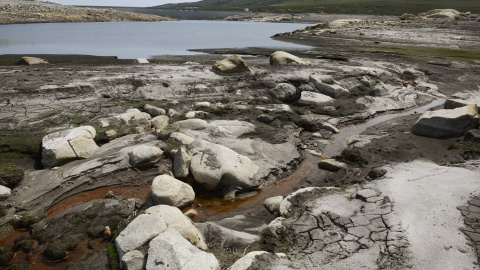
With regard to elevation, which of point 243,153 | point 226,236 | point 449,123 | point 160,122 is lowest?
point 226,236

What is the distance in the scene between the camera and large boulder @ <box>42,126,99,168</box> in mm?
7836

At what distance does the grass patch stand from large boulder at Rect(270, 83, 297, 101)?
13648mm

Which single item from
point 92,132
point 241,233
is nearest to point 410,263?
point 241,233

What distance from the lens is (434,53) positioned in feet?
80.1

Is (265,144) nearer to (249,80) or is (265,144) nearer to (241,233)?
(241,233)

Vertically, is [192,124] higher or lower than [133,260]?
higher

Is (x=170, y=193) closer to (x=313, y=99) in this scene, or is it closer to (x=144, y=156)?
(x=144, y=156)

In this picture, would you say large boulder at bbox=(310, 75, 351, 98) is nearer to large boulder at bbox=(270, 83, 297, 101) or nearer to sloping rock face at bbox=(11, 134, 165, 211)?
large boulder at bbox=(270, 83, 297, 101)

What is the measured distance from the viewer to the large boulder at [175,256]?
4.52 metres

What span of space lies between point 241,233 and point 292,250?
3.67ft

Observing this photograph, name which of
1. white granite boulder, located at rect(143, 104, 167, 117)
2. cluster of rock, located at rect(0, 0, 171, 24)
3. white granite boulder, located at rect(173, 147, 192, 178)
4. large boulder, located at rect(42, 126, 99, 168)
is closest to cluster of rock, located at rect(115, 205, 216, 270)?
white granite boulder, located at rect(173, 147, 192, 178)

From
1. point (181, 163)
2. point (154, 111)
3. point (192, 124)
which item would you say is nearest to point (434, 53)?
point (192, 124)

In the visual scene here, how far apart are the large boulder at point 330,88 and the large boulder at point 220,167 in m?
7.51

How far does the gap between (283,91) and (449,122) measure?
628 cm
